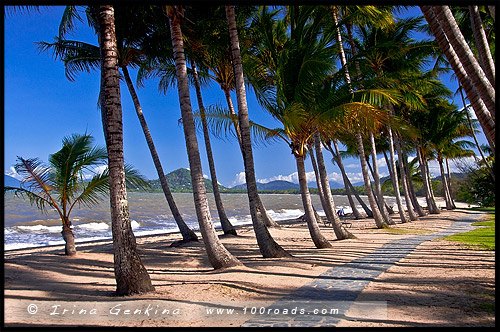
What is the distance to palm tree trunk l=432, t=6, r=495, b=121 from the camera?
4.48m

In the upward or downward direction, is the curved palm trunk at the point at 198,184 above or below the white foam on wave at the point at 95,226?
above

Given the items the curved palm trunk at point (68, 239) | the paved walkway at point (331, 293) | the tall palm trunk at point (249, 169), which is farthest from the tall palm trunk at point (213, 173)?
the paved walkway at point (331, 293)

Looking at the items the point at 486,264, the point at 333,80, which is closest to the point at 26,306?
the point at 486,264

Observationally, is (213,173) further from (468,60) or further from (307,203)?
(468,60)

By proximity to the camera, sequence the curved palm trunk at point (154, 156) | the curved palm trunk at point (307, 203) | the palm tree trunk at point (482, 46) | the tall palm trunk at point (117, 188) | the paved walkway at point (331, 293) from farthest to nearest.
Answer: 1. the curved palm trunk at point (154, 156)
2. the curved palm trunk at point (307, 203)
3. the palm tree trunk at point (482, 46)
4. the tall palm trunk at point (117, 188)
5. the paved walkway at point (331, 293)

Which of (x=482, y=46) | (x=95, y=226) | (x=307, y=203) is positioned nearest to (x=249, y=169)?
(x=307, y=203)

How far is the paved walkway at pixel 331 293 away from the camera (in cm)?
416

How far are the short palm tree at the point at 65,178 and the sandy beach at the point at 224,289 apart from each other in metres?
1.39

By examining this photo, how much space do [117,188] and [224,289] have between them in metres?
2.18

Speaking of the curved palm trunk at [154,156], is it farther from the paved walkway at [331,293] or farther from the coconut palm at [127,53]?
the paved walkway at [331,293]

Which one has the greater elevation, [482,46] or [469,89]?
[482,46]

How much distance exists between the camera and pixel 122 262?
5.65 metres

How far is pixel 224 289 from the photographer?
5.84 m

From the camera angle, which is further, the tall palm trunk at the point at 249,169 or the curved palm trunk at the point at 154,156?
the curved palm trunk at the point at 154,156
